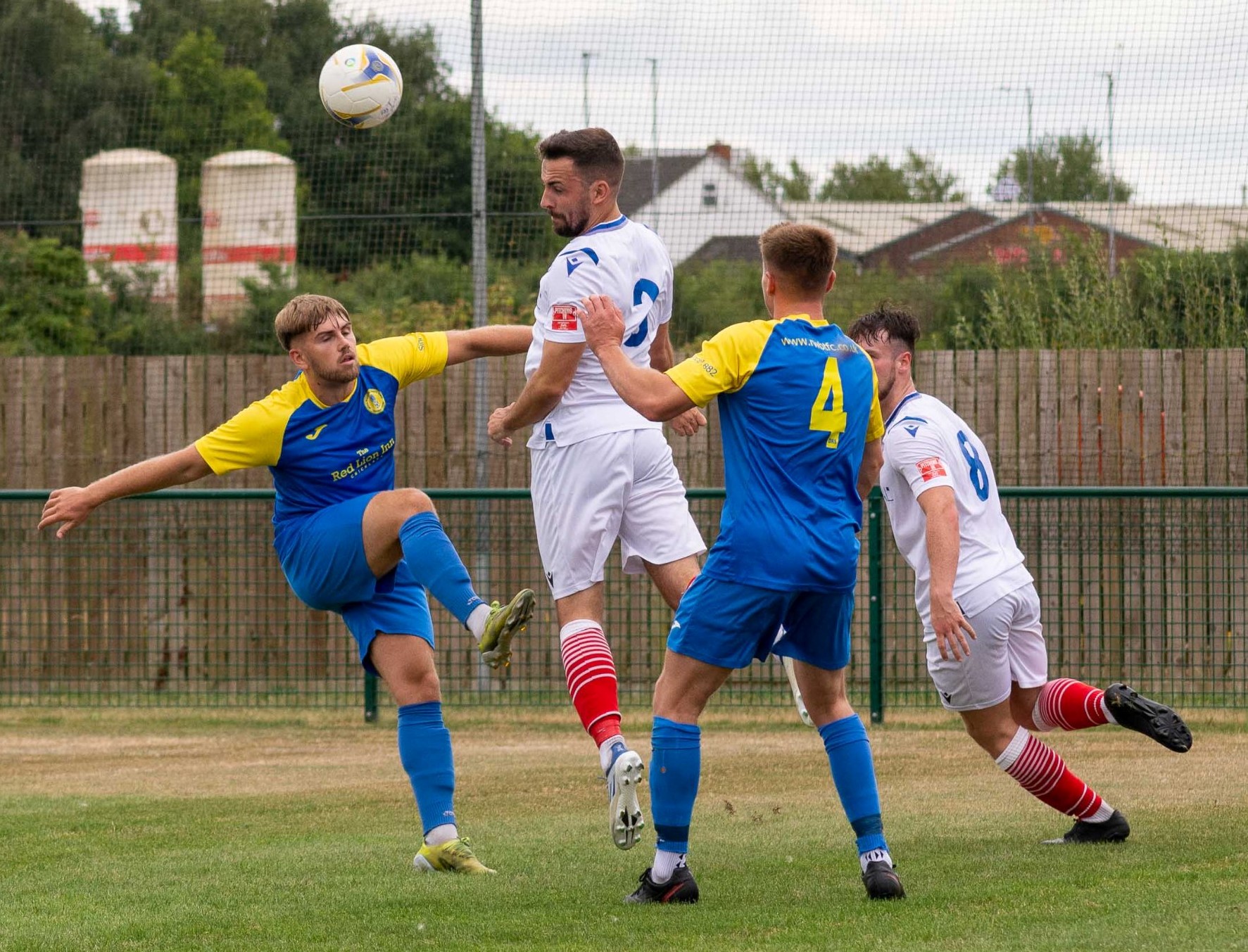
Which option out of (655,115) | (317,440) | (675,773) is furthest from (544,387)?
(655,115)

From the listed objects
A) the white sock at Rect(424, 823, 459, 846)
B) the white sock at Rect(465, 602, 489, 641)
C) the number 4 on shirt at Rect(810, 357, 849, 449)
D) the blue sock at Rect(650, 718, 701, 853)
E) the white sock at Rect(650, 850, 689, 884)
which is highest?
the number 4 on shirt at Rect(810, 357, 849, 449)

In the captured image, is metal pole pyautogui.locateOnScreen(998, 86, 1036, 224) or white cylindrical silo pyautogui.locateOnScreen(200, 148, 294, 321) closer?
metal pole pyautogui.locateOnScreen(998, 86, 1036, 224)

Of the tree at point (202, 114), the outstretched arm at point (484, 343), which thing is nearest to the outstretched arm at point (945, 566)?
the outstretched arm at point (484, 343)

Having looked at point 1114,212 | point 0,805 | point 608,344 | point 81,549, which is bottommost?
point 0,805

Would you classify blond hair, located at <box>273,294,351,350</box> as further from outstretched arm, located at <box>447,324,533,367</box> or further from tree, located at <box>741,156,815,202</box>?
tree, located at <box>741,156,815,202</box>

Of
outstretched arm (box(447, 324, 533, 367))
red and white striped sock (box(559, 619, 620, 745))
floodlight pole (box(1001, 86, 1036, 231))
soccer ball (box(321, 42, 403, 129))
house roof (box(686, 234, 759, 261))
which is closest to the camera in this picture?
red and white striped sock (box(559, 619, 620, 745))

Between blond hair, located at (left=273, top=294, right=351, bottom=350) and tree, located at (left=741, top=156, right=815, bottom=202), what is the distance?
7406mm

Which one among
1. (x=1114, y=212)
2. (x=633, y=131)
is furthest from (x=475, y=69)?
(x=1114, y=212)

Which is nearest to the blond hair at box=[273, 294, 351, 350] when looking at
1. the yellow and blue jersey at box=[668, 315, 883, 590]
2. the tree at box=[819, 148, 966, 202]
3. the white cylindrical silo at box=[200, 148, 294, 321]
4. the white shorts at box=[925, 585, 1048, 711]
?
the yellow and blue jersey at box=[668, 315, 883, 590]

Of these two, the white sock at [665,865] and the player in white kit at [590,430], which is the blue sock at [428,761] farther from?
the white sock at [665,865]

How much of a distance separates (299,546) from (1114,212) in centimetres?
936

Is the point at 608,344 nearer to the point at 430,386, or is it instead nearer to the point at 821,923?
the point at 821,923

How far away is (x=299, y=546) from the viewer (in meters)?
5.60

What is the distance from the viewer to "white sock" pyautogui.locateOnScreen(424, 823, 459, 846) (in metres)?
5.52
